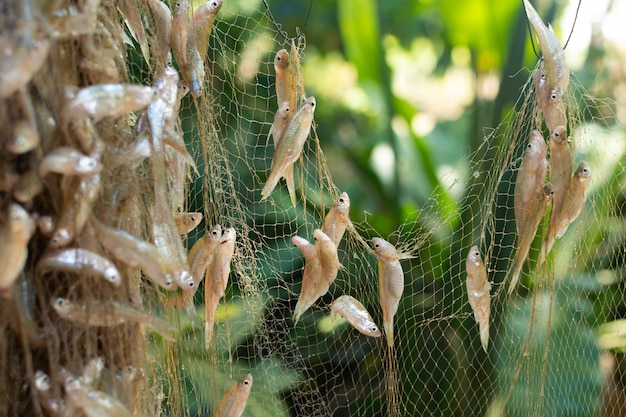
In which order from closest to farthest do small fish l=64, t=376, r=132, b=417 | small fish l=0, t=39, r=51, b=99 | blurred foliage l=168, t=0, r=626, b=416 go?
small fish l=0, t=39, r=51, b=99 → small fish l=64, t=376, r=132, b=417 → blurred foliage l=168, t=0, r=626, b=416

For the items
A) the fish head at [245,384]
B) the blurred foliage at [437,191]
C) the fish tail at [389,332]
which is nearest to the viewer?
the fish head at [245,384]

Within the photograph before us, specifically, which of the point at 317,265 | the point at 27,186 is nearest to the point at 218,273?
the point at 317,265

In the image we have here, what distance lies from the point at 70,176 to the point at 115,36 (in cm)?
33

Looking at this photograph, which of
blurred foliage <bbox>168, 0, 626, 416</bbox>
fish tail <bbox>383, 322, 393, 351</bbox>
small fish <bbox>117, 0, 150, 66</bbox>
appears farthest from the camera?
blurred foliage <bbox>168, 0, 626, 416</bbox>

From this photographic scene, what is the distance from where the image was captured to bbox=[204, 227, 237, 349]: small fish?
4.77 ft

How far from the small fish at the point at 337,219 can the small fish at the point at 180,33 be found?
1.38 feet

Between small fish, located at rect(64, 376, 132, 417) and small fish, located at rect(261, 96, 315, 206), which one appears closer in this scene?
small fish, located at rect(64, 376, 132, 417)

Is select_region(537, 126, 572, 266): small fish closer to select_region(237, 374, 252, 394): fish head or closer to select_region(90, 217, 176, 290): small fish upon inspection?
select_region(237, 374, 252, 394): fish head

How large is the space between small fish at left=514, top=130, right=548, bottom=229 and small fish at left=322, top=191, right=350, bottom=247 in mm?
389

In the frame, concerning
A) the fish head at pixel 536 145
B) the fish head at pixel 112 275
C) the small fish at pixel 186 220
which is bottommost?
the small fish at pixel 186 220

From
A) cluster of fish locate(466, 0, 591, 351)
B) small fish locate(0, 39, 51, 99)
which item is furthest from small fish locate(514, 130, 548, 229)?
small fish locate(0, 39, 51, 99)

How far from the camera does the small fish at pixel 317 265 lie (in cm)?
149

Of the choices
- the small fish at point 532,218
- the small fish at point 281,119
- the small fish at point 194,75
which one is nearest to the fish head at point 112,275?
the small fish at point 194,75

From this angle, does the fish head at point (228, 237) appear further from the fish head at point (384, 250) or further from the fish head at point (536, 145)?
the fish head at point (536, 145)
